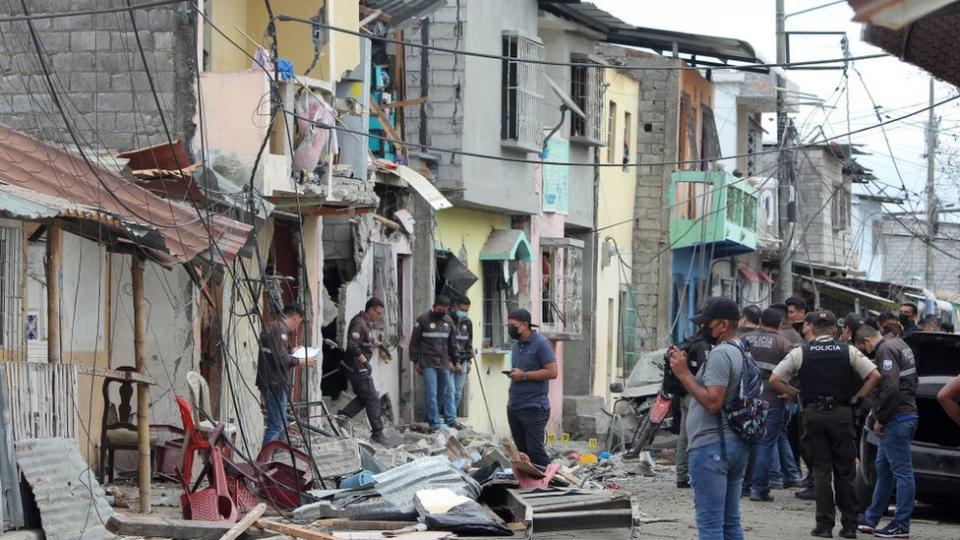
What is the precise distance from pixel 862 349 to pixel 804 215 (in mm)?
37126

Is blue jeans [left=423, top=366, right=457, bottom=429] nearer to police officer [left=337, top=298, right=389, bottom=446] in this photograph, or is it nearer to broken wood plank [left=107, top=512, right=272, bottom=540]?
police officer [left=337, top=298, right=389, bottom=446]

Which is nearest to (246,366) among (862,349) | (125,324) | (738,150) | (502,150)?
(125,324)

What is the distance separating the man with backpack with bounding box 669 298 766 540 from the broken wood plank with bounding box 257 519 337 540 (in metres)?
3.23

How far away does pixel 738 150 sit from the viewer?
44.9m

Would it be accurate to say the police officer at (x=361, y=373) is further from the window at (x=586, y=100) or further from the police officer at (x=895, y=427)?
the window at (x=586, y=100)

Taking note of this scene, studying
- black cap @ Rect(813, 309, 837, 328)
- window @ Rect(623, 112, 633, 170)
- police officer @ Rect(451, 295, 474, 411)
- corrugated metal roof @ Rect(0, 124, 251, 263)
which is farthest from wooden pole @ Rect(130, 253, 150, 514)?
window @ Rect(623, 112, 633, 170)

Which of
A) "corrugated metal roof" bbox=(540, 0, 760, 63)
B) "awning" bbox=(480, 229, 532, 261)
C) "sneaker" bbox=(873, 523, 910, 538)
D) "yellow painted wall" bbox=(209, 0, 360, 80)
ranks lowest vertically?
"sneaker" bbox=(873, 523, 910, 538)

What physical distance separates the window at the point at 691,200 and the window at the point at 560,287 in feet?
20.5

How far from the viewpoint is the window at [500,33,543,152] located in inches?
1062

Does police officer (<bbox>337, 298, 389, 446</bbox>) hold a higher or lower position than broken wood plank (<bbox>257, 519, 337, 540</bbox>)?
higher

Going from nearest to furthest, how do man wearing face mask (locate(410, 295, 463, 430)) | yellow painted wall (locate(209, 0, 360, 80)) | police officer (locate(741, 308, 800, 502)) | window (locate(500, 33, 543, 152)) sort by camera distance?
police officer (locate(741, 308, 800, 502)) < yellow painted wall (locate(209, 0, 360, 80)) < man wearing face mask (locate(410, 295, 463, 430)) < window (locate(500, 33, 543, 152))

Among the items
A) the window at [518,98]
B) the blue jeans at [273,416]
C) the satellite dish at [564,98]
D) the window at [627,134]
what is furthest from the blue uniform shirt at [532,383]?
the window at [627,134]

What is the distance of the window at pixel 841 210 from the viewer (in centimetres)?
5329

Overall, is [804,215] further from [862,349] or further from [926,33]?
[926,33]
